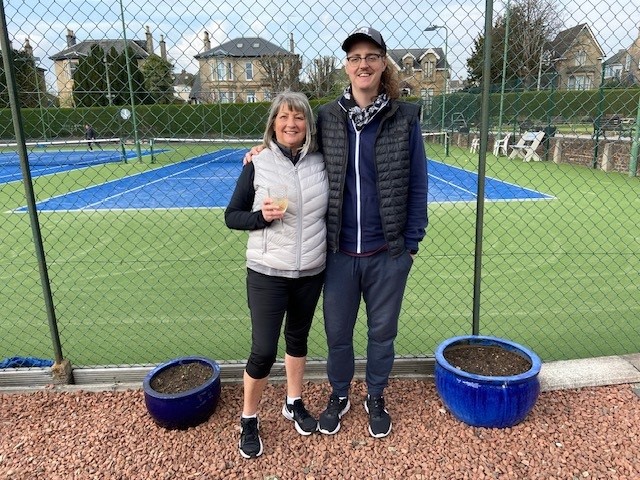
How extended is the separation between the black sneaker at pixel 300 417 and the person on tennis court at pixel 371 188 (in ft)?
1.64

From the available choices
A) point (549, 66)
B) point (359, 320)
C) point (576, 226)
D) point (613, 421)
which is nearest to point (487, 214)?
point (576, 226)

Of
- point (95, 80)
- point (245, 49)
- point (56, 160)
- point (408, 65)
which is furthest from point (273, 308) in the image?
point (56, 160)

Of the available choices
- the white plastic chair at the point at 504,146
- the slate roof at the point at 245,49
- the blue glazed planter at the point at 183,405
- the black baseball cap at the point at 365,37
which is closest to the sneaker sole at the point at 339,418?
the blue glazed planter at the point at 183,405

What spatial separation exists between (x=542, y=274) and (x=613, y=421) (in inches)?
110

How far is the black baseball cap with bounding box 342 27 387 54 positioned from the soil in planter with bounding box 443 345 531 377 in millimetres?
1825

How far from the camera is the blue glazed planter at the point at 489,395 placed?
2650mm

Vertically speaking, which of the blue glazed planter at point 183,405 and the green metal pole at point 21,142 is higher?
the green metal pole at point 21,142

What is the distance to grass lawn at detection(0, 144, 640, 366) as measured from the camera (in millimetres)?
4062

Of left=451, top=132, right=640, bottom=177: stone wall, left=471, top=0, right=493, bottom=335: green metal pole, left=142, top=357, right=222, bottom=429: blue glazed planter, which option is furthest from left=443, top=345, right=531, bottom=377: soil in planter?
left=451, top=132, right=640, bottom=177: stone wall

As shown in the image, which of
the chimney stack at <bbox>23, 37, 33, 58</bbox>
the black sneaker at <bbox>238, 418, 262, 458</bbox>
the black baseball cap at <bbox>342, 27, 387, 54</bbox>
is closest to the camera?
the black baseball cap at <bbox>342, 27, 387, 54</bbox>

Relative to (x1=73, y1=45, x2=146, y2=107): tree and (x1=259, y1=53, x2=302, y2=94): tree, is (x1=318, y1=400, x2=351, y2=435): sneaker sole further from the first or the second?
(x1=73, y1=45, x2=146, y2=107): tree

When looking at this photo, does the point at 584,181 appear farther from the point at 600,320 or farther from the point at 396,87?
the point at 396,87

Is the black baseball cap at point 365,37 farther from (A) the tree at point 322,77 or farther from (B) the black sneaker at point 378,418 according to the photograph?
(B) the black sneaker at point 378,418

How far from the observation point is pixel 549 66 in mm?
6207
